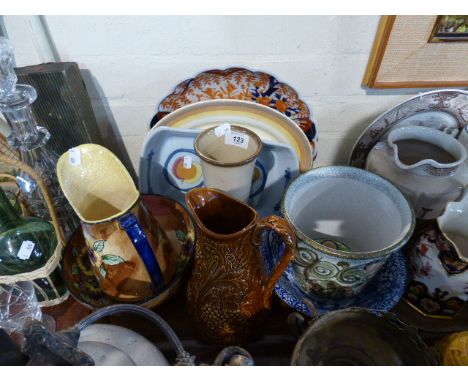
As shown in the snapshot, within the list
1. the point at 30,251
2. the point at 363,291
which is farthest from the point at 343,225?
the point at 30,251

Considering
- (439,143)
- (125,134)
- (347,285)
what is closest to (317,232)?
(347,285)

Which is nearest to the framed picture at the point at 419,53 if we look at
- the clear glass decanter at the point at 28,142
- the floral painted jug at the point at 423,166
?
the floral painted jug at the point at 423,166

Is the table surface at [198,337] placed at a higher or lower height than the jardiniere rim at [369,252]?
lower

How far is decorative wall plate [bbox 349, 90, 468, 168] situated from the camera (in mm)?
667

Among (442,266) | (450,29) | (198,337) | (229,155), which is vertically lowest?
(198,337)

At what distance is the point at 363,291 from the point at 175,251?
32cm

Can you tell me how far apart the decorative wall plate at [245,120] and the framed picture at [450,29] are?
270 millimetres

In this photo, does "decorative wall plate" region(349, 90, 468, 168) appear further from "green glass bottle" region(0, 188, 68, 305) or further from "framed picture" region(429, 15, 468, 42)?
"green glass bottle" region(0, 188, 68, 305)

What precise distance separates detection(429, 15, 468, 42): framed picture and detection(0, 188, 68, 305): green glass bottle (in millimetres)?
716

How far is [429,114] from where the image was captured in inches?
27.0

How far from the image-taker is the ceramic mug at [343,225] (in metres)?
0.50

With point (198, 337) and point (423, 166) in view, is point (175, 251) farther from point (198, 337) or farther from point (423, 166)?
point (423, 166)

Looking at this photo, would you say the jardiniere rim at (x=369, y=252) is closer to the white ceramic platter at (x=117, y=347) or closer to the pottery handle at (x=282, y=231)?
the pottery handle at (x=282, y=231)
